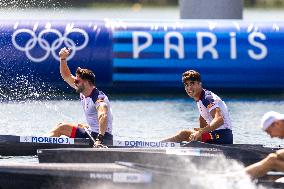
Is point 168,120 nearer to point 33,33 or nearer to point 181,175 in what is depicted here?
point 33,33

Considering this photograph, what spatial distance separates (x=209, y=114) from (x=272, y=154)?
3.39 metres

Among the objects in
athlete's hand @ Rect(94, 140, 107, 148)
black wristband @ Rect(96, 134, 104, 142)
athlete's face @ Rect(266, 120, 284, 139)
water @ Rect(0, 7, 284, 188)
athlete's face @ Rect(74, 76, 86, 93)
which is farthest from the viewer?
water @ Rect(0, 7, 284, 188)

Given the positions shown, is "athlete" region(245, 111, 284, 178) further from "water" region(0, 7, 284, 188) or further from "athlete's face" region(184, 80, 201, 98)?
"water" region(0, 7, 284, 188)

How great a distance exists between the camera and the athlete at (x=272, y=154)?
38.2 ft

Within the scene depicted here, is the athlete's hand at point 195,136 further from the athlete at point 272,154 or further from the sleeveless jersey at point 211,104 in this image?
the athlete at point 272,154

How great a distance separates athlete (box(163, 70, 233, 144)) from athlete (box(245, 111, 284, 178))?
2899 millimetres

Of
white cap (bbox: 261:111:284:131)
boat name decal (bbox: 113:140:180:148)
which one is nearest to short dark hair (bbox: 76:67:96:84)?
boat name decal (bbox: 113:140:180:148)

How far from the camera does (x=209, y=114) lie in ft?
50.1

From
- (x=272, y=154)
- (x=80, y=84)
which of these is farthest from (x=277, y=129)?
(x=80, y=84)

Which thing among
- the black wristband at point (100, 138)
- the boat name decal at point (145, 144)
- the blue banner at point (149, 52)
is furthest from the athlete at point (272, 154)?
the blue banner at point (149, 52)

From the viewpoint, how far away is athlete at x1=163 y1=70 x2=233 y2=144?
1488cm

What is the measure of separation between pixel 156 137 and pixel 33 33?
251 inches

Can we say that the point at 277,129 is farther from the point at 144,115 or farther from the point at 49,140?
the point at 144,115

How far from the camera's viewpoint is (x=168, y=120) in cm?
2044
